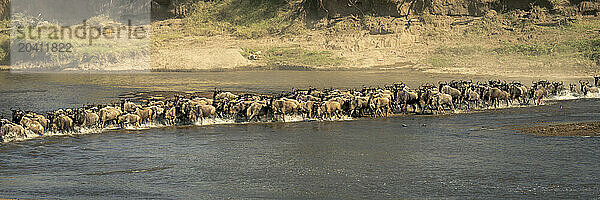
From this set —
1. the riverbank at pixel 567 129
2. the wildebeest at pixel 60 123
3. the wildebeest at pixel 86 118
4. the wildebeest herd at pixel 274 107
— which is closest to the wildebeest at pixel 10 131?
the wildebeest herd at pixel 274 107

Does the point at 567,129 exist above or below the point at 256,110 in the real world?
below

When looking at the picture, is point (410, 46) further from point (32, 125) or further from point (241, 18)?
point (32, 125)

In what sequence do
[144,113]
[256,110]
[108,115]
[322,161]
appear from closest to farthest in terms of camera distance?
1. [322,161]
2. [108,115]
3. [144,113]
4. [256,110]

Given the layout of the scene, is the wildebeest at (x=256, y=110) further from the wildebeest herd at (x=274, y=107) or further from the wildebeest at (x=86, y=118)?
the wildebeest at (x=86, y=118)

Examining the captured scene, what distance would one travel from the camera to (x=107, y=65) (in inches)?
1679

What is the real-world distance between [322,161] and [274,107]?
20.1ft

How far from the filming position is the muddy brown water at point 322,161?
1245 cm

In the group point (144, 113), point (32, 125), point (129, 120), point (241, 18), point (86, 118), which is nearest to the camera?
point (32, 125)

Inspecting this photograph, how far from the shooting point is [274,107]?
21156 mm

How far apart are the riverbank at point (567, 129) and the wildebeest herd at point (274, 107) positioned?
4.28m

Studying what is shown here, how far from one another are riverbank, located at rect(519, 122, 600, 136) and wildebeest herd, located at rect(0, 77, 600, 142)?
4.28 m

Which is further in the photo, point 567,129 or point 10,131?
point 567,129

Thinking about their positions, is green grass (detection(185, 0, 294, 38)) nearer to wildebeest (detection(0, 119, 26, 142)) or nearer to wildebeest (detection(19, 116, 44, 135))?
wildebeest (detection(19, 116, 44, 135))

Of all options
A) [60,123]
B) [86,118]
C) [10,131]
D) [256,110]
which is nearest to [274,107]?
[256,110]
